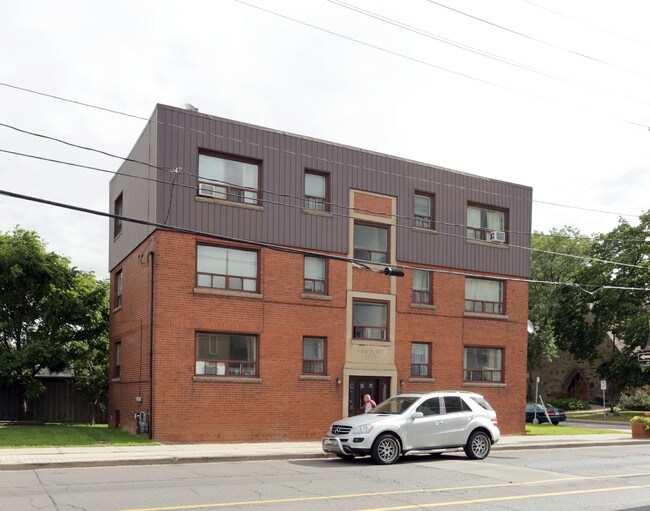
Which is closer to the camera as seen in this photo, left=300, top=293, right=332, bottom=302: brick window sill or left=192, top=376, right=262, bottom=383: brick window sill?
left=192, top=376, right=262, bottom=383: brick window sill

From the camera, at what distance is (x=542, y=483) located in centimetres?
1451

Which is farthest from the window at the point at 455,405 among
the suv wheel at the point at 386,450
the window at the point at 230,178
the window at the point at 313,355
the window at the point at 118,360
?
the window at the point at 118,360

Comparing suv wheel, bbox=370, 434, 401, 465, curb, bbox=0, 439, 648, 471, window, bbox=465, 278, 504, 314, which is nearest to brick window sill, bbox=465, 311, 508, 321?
window, bbox=465, 278, 504, 314

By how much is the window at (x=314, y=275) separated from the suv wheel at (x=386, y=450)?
860cm

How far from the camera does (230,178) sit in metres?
23.8

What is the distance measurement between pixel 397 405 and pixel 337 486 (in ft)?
17.9

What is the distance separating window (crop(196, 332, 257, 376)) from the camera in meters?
23.1

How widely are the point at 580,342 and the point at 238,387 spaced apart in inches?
1502

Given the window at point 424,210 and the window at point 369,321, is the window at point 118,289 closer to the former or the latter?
the window at point 369,321

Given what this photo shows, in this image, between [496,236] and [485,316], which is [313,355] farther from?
[496,236]

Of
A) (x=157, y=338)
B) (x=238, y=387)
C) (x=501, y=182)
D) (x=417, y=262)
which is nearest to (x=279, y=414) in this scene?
(x=238, y=387)

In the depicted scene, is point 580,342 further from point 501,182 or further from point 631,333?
point 501,182

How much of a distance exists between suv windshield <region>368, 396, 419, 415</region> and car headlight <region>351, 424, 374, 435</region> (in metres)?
1.13

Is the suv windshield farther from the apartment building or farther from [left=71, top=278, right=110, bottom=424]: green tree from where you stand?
[left=71, top=278, right=110, bottom=424]: green tree
